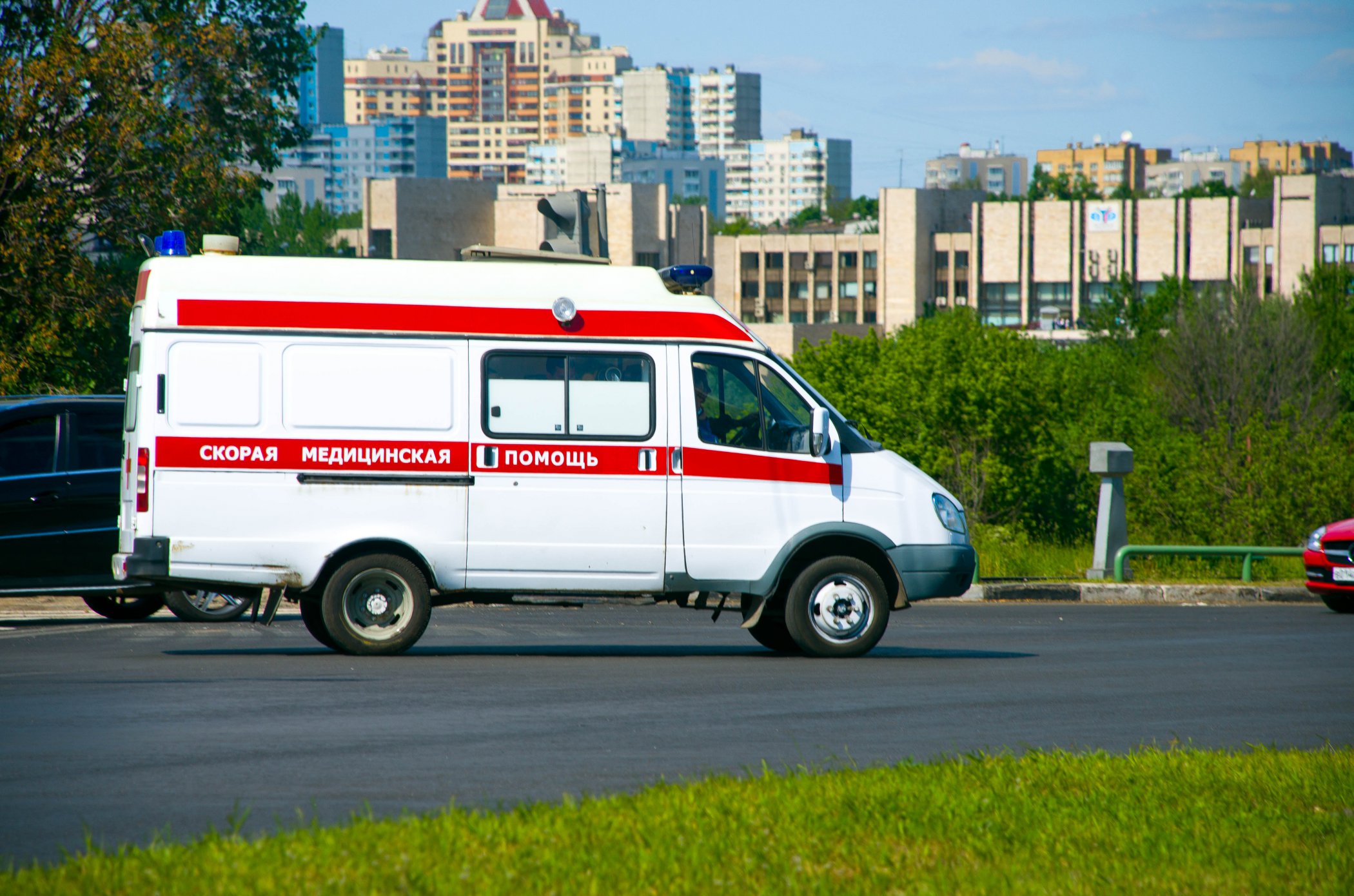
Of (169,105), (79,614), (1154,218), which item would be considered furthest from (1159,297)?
(79,614)

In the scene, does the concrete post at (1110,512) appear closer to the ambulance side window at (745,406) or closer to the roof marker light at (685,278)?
the ambulance side window at (745,406)

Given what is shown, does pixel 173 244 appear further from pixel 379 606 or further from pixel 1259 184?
pixel 1259 184

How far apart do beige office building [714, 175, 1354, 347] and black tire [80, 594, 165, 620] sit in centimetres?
9854

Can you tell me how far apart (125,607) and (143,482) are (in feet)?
13.2

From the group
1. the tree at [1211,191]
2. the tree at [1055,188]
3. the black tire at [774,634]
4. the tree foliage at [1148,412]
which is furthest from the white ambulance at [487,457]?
the tree at [1055,188]

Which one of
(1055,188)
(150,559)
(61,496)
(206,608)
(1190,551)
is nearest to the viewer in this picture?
(150,559)

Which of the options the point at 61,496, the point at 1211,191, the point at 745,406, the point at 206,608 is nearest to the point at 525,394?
the point at 745,406

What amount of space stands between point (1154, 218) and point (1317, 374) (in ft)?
231

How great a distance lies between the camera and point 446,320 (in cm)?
1078

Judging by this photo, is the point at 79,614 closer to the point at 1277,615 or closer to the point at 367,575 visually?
the point at 367,575

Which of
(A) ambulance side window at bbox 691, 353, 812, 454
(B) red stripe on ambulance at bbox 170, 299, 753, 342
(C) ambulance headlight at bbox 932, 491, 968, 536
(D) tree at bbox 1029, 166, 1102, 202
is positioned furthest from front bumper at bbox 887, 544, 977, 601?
(D) tree at bbox 1029, 166, 1102, 202

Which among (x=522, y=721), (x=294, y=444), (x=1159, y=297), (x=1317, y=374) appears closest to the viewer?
(x=522, y=721)

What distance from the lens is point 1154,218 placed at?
424 feet

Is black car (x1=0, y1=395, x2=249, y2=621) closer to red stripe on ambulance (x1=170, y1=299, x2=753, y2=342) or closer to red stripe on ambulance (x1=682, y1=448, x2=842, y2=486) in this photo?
red stripe on ambulance (x1=170, y1=299, x2=753, y2=342)
